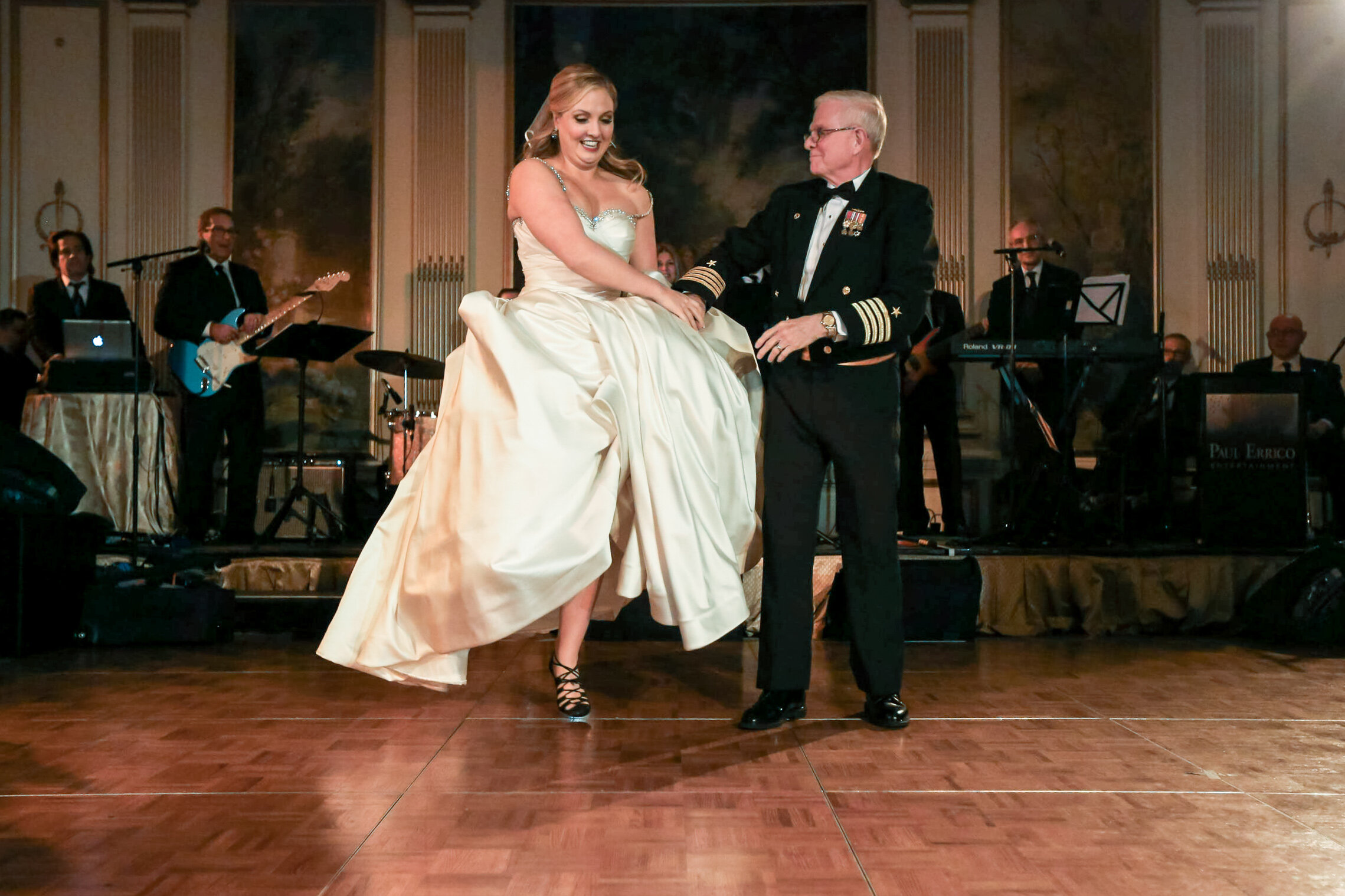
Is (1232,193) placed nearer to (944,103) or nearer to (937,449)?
(944,103)

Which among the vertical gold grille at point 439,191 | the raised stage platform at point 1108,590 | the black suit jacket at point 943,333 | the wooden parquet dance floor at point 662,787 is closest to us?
the wooden parquet dance floor at point 662,787

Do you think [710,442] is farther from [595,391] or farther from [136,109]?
[136,109]

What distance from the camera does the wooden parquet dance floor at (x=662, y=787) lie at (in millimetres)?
1888

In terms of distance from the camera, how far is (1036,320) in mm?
6551

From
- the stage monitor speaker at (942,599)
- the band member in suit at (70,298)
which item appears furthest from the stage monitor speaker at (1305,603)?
the band member in suit at (70,298)

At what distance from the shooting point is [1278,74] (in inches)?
332

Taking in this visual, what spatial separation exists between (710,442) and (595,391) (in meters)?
0.34

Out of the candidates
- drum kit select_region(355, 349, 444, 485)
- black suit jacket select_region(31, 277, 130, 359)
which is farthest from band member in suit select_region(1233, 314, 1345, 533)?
black suit jacket select_region(31, 277, 130, 359)

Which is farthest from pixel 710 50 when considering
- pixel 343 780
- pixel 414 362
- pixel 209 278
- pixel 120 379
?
pixel 343 780

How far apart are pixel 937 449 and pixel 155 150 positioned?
6000 mm

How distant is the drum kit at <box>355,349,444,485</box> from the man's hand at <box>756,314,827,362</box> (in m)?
4.05

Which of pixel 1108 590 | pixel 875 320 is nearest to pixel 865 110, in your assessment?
pixel 875 320

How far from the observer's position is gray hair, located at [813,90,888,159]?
308cm

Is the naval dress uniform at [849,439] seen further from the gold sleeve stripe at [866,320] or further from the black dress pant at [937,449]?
the black dress pant at [937,449]
